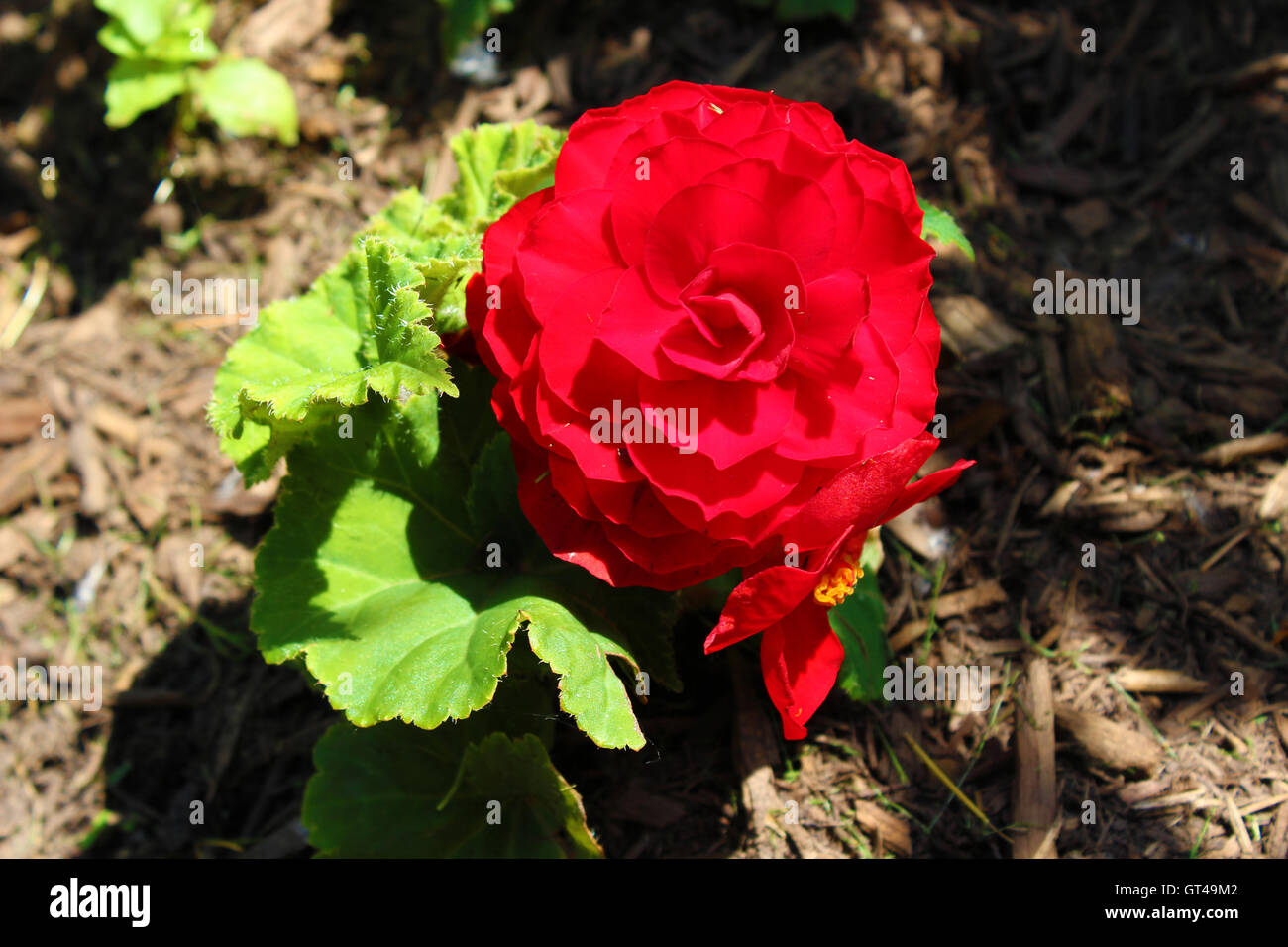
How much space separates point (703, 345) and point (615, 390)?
0.53ft

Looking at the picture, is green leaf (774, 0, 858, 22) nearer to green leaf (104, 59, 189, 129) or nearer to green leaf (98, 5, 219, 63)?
green leaf (98, 5, 219, 63)

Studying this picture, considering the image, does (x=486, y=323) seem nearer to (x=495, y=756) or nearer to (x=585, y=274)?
(x=585, y=274)

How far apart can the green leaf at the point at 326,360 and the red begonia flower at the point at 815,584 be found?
0.62 meters

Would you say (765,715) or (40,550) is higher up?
(40,550)

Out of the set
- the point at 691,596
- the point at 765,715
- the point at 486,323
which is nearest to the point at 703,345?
the point at 486,323

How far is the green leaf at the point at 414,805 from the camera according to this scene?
7.14ft

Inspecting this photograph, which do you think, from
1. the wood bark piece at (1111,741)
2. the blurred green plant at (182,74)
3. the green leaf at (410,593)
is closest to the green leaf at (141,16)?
the blurred green plant at (182,74)

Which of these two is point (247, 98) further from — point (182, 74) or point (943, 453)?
point (943, 453)

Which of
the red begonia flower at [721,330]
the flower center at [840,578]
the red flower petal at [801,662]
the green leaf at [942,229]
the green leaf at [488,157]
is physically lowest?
the red flower petal at [801,662]

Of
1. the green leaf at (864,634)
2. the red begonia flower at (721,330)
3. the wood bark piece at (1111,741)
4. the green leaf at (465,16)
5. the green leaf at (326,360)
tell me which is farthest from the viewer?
the green leaf at (465,16)

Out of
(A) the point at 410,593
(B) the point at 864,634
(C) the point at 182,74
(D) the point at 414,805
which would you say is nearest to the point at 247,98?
(C) the point at 182,74

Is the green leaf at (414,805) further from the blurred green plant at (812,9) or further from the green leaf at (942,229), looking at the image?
the blurred green plant at (812,9)

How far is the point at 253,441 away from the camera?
2061 millimetres

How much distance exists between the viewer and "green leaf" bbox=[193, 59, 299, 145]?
10.7 feet
